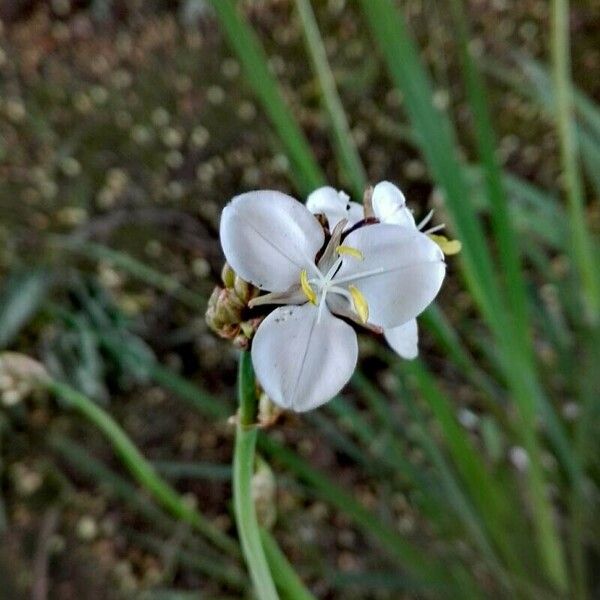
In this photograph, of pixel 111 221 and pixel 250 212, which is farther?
pixel 111 221

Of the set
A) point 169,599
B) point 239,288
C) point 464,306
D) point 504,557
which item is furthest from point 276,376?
point 464,306

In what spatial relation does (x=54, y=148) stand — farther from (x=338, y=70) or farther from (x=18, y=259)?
(x=338, y=70)

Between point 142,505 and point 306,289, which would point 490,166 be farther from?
point 142,505

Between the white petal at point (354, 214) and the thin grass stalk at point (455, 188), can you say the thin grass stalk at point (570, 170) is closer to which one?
the thin grass stalk at point (455, 188)

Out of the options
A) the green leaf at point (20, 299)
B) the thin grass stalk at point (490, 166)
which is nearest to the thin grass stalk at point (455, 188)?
the thin grass stalk at point (490, 166)

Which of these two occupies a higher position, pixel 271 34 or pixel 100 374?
pixel 271 34

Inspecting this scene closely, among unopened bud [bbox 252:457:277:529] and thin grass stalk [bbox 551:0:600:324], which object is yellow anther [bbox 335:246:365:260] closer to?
unopened bud [bbox 252:457:277:529]

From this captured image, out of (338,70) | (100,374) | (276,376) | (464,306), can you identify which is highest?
(276,376)

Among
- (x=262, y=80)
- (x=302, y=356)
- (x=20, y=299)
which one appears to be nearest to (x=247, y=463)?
(x=302, y=356)

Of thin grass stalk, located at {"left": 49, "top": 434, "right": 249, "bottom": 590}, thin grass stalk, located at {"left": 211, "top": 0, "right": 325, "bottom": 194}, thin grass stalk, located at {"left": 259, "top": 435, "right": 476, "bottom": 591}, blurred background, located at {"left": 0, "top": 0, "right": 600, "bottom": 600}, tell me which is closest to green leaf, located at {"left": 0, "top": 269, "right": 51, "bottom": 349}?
blurred background, located at {"left": 0, "top": 0, "right": 600, "bottom": 600}
